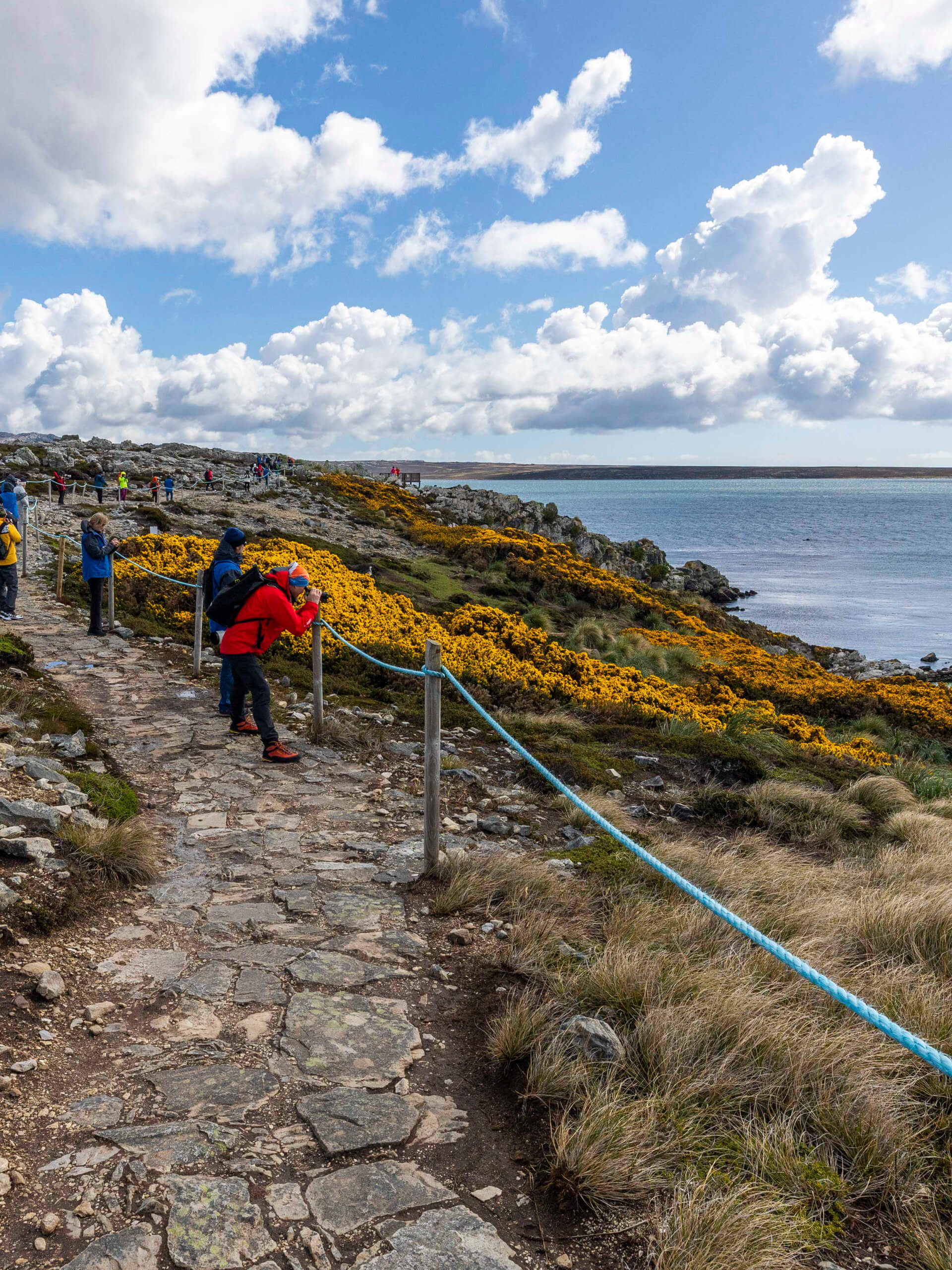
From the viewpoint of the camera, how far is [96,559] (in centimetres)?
1163

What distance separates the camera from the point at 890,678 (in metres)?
22.0

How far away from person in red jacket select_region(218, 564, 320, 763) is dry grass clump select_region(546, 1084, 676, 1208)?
5102 mm

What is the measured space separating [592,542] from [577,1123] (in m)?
33.2

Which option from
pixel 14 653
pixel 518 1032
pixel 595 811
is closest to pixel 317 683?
pixel 595 811

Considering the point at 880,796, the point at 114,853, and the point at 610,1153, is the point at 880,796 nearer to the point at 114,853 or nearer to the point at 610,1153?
the point at 610,1153

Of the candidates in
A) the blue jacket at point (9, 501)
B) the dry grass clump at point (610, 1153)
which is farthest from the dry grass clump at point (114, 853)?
the blue jacket at point (9, 501)

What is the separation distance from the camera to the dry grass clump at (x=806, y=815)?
25.6 feet

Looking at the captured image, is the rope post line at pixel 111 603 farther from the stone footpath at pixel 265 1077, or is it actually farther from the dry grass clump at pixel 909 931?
the dry grass clump at pixel 909 931

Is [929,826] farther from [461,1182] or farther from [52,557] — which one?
[52,557]

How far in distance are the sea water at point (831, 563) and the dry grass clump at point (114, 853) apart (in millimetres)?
27647

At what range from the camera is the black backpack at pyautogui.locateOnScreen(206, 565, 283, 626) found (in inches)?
287

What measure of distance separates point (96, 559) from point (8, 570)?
5.61 ft

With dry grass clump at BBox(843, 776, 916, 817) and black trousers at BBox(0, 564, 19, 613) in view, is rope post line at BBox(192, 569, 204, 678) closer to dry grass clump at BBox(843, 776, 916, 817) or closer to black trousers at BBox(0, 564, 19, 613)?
black trousers at BBox(0, 564, 19, 613)

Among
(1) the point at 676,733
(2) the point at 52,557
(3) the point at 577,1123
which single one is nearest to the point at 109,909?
(3) the point at 577,1123
